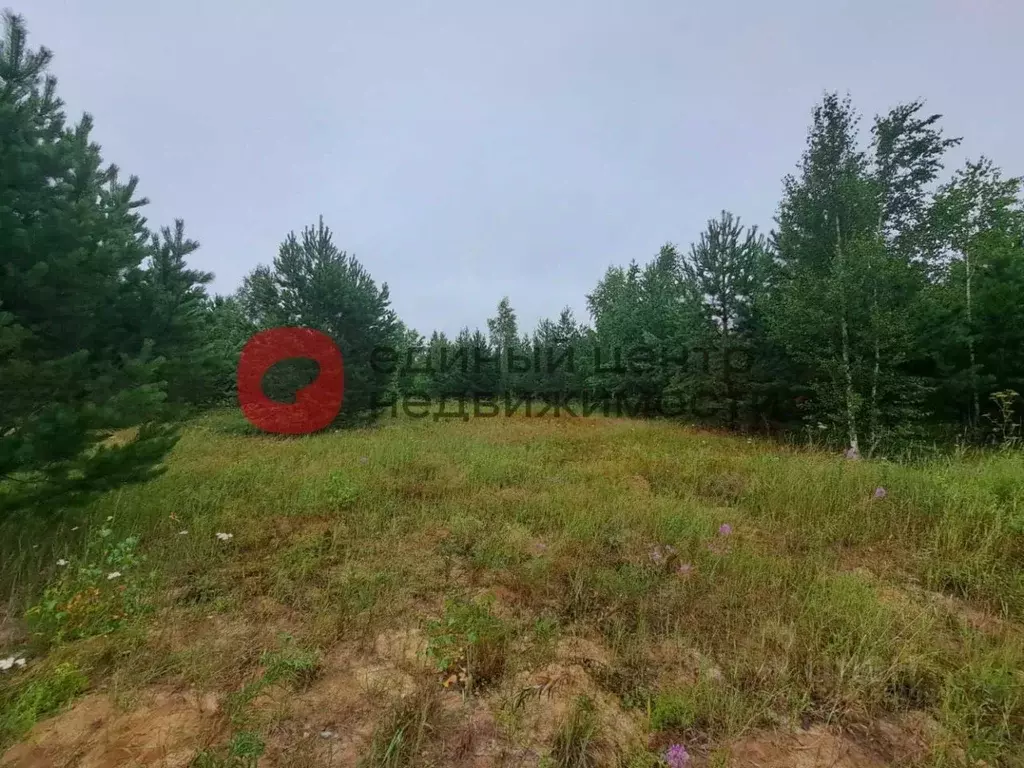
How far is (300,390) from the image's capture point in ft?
39.4

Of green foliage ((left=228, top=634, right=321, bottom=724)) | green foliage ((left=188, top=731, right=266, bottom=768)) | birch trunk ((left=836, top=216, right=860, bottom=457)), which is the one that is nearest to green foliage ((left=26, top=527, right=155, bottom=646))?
green foliage ((left=228, top=634, right=321, bottom=724))

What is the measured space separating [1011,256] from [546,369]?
52.8ft

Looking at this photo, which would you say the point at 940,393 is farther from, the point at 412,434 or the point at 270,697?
the point at 270,697

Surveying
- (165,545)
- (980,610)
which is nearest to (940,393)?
Answer: (980,610)

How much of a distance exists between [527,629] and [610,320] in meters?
18.5

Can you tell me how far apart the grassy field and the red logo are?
754 centimetres

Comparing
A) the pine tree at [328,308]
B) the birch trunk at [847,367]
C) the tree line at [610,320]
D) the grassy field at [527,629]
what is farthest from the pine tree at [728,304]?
the pine tree at [328,308]

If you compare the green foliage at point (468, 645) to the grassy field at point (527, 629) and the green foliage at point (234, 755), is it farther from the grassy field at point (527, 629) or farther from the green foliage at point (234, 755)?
the green foliage at point (234, 755)

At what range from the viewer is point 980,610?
2.68 metres

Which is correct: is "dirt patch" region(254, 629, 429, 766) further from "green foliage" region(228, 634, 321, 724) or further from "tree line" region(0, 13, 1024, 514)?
"tree line" region(0, 13, 1024, 514)

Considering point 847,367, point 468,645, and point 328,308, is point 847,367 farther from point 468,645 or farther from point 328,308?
point 328,308

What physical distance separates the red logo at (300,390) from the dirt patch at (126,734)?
10854 mm

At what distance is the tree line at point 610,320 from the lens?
10.9 feet

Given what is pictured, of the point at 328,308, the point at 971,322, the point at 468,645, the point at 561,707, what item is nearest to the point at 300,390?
the point at 328,308
